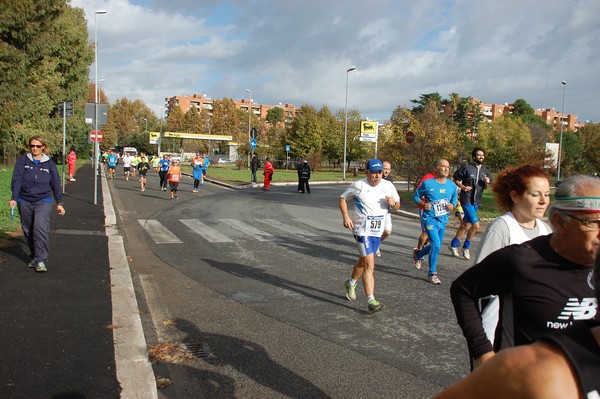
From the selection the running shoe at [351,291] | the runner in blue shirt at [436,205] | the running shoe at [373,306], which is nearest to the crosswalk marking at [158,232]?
the running shoe at [351,291]

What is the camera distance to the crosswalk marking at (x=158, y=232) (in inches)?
410

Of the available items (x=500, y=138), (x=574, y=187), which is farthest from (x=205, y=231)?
(x=500, y=138)

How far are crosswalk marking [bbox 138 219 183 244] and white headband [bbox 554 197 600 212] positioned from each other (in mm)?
9078

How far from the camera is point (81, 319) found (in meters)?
4.94

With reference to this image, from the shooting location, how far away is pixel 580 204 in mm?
1935

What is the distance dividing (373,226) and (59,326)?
137 inches

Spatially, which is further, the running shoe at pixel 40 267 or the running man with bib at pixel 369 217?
the running shoe at pixel 40 267

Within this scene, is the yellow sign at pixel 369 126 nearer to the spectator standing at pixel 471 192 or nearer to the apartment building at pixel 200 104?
the spectator standing at pixel 471 192

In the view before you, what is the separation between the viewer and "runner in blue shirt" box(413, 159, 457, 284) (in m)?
7.16

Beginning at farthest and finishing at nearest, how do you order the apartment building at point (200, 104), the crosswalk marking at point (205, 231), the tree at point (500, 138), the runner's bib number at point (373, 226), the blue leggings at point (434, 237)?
1. the apartment building at point (200, 104)
2. the tree at point (500, 138)
3. the crosswalk marking at point (205, 231)
4. the blue leggings at point (434, 237)
5. the runner's bib number at point (373, 226)

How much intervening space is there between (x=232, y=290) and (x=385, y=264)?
2.96 m

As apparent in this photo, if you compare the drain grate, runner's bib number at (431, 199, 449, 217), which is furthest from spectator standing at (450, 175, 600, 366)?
runner's bib number at (431, 199, 449, 217)

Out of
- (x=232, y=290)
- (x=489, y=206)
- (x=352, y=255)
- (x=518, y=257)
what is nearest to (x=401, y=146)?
(x=489, y=206)

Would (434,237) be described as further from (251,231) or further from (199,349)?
(251,231)
